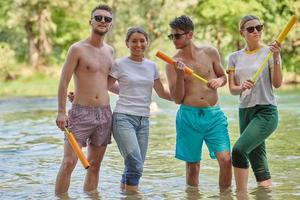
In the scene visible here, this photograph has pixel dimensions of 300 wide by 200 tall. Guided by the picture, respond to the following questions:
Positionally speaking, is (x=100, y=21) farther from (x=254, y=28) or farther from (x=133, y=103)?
(x=254, y=28)

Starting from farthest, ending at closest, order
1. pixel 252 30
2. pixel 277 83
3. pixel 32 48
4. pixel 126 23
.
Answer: pixel 126 23
pixel 32 48
pixel 252 30
pixel 277 83

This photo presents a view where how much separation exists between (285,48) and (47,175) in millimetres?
37094

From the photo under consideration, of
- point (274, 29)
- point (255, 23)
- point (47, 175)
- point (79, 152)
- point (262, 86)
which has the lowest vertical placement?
point (47, 175)

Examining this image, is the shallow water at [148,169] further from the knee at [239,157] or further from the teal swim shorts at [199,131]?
the teal swim shorts at [199,131]

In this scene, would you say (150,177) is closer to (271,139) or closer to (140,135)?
(140,135)

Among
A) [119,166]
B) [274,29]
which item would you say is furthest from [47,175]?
[274,29]

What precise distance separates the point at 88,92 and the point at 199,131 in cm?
126

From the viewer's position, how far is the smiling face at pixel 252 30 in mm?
6383

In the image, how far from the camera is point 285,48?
43.8 m

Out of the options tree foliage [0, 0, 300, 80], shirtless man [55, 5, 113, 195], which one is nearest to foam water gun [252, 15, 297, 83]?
shirtless man [55, 5, 113, 195]

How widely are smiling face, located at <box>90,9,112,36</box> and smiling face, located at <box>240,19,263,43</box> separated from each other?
1.41m

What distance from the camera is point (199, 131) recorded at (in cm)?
668

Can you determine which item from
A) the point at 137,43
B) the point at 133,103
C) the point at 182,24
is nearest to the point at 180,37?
the point at 182,24

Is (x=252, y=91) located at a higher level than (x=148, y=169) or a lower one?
higher
